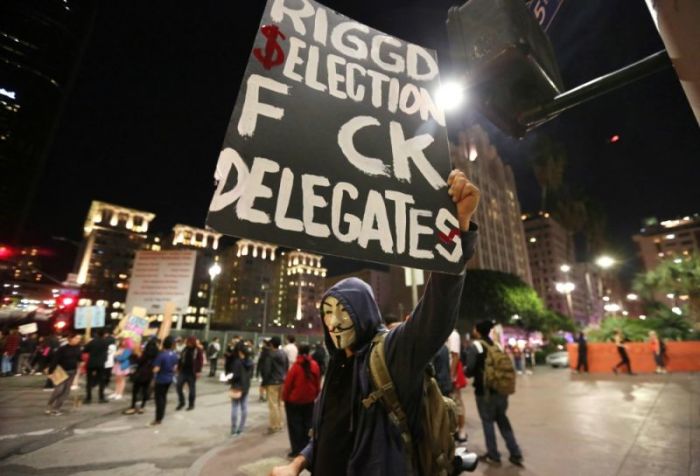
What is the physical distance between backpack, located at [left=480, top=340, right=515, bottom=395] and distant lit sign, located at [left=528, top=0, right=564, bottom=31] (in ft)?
16.3

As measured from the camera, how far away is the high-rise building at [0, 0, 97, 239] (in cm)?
333

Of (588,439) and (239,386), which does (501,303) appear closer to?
(588,439)

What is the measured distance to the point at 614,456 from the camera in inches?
218

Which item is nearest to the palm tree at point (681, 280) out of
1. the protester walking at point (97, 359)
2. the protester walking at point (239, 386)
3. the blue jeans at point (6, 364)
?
the protester walking at point (239, 386)

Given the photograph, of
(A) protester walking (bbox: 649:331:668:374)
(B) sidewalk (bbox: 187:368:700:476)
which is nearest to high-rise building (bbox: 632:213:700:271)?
(A) protester walking (bbox: 649:331:668:374)

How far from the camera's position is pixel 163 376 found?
895 centimetres

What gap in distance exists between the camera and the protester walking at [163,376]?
8859mm

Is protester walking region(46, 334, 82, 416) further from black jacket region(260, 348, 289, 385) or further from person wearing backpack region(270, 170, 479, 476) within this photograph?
person wearing backpack region(270, 170, 479, 476)

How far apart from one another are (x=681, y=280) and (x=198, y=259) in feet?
319

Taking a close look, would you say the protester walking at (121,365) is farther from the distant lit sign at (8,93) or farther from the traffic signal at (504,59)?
the traffic signal at (504,59)

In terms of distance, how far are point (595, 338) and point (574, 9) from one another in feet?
77.5

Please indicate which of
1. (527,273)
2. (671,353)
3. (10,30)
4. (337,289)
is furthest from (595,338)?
(527,273)

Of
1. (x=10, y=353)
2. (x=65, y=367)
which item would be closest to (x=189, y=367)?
(x=65, y=367)

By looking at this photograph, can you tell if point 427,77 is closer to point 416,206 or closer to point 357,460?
point 416,206
